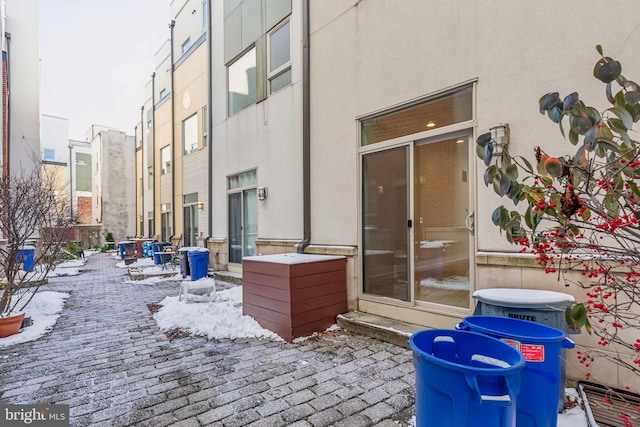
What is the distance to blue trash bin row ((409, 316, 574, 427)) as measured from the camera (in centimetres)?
137

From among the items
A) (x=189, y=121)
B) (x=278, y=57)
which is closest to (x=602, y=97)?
(x=278, y=57)

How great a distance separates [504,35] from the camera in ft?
10.9

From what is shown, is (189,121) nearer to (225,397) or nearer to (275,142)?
(275,142)

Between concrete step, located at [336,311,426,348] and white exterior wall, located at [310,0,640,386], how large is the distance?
0.61 feet

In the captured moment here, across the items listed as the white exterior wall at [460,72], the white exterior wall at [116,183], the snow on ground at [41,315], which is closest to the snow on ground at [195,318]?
the snow on ground at [41,315]

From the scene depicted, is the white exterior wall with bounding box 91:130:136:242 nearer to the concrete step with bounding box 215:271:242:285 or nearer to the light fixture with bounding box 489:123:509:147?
the concrete step with bounding box 215:271:242:285

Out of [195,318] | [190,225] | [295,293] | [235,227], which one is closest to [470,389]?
[295,293]

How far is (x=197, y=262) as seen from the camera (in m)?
8.28

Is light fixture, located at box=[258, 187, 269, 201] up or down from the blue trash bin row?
up

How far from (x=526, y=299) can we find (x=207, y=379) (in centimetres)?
269

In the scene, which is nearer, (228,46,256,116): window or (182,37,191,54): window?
(228,46,256,116): window

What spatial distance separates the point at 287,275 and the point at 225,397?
1613mm

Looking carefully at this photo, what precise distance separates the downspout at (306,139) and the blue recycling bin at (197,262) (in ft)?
12.5

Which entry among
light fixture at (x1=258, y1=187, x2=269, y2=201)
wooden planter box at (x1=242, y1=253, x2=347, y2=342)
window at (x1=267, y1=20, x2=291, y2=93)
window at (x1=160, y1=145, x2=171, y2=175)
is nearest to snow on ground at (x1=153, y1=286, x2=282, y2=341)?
wooden planter box at (x1=242, y1=253, x2=347, y2=342)
